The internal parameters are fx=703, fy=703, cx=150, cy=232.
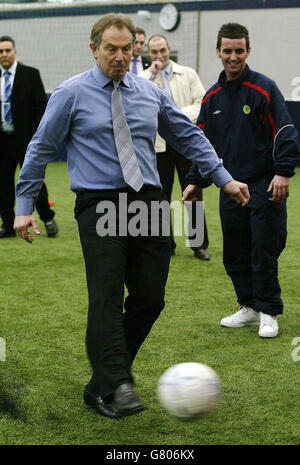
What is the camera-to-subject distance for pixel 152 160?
3.56 meters

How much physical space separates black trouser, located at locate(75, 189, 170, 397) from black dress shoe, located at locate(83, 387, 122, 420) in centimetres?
5

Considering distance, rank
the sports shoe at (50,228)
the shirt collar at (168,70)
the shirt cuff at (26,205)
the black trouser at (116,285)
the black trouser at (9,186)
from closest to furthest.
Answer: the black trouser at (116,285) → the shirt cuff at (26,205) → the shirt collar at (168,70) → the black trouser at (9,186) → the sports shoe at (50,228)

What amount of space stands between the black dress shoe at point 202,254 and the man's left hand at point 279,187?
2.78 meters

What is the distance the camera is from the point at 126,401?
10.1ft

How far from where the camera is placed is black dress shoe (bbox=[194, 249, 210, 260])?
7447 mm

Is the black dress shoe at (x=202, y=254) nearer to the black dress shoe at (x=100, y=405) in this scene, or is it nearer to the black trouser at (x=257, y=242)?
the black trouser at (x=257, y=242)

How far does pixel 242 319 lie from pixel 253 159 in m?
1.22

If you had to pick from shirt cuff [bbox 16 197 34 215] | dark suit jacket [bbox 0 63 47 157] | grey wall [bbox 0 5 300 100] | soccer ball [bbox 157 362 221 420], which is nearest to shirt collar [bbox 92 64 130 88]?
shirt cuff [bbox 16 197 34 215]

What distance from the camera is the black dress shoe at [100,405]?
3275 millimetres

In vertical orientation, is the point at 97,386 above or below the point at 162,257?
below

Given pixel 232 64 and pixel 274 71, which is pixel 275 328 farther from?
pixel 274 71

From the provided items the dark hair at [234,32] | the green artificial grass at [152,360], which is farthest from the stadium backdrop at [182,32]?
the dark hair at [234,32]

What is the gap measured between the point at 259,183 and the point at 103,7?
17503mm
